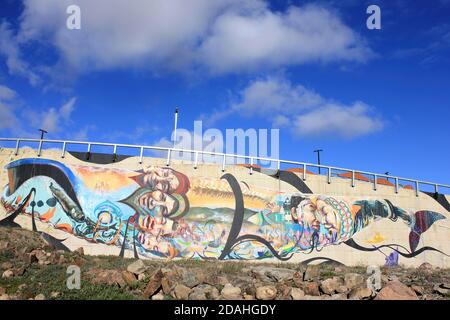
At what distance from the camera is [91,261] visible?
19891 millimetres

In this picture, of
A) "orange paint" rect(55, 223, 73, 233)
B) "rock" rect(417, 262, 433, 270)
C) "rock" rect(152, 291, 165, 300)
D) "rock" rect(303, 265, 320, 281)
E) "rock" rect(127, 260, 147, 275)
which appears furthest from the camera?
"rock" rect(417, 262, 433, 270)

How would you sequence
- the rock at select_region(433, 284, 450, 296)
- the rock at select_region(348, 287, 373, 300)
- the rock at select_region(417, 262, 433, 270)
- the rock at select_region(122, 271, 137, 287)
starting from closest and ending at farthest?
1. the rock at select_region(348, 287, 373, 300)
2. the rock at select_region(122, 271, 137, 287)
3. the rock at select_region(433, 284, 450, 296)
4. the rock at select_region(417, 262, 433, 270)

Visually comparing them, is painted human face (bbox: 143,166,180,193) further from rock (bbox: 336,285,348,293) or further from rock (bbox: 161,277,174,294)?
rock (bbox: 336,285,348,293)

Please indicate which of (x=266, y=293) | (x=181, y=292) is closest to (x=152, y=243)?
(x=181, y=292)

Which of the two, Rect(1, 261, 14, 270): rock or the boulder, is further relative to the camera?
Rect(1, 261, 14, 270): rock

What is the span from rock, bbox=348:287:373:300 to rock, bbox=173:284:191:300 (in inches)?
222

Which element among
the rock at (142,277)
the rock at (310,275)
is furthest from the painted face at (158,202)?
the rock at (310,275)

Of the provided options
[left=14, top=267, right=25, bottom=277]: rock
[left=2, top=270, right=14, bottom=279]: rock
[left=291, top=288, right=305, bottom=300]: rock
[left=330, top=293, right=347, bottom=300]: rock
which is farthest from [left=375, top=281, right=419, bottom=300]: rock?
[left=2, top=270, right=14, bottom=279]: rock

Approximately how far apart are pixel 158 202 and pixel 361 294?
14.6 m

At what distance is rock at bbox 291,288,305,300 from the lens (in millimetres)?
13203

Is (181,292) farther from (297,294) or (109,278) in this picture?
(297,294)
